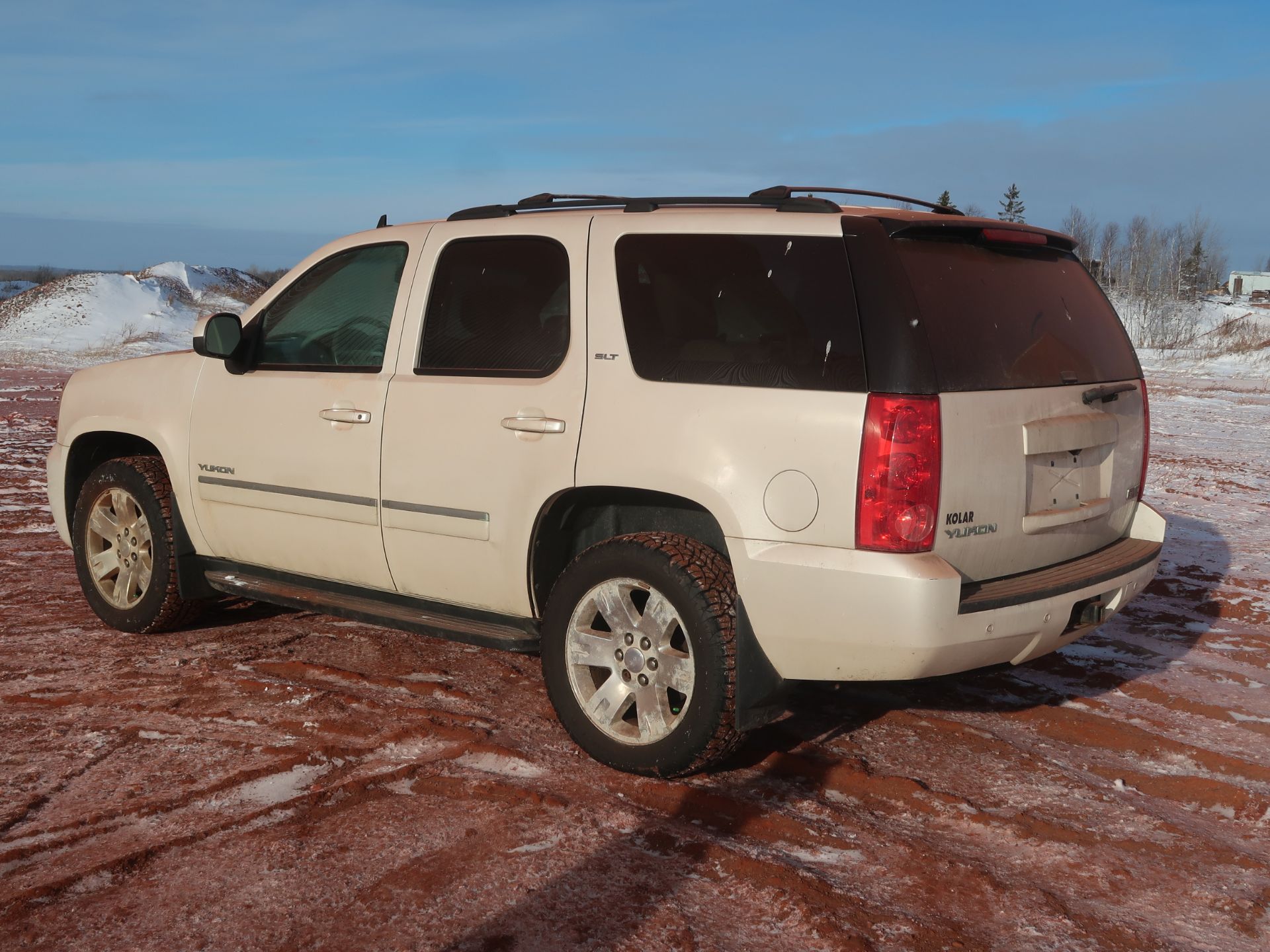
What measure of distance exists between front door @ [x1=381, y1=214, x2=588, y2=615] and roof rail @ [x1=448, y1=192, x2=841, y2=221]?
106 mm

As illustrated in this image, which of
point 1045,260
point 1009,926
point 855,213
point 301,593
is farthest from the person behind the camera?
point 301,593

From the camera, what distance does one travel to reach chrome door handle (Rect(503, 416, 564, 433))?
4266 mm

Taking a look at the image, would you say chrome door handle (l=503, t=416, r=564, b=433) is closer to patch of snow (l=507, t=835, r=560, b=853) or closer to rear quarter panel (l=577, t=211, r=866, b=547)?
rear quarter panel (l=577, t=211, r=866, b=547)

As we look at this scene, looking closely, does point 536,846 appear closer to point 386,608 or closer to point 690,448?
point 690,448

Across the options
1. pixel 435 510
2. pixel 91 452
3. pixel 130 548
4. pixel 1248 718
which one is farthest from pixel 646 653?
pixel 91 452

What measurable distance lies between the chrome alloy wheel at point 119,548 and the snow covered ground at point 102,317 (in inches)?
880

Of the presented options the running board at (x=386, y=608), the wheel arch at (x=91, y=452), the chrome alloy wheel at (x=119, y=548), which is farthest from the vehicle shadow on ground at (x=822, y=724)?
the wheel arch at (x=91, y=452)

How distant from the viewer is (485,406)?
4465 mm

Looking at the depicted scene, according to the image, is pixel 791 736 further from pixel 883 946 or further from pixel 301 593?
pixel 301 593

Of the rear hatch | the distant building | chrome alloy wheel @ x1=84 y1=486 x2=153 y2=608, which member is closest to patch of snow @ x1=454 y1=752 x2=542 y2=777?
the rear hatch

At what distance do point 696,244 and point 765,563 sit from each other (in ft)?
3.85

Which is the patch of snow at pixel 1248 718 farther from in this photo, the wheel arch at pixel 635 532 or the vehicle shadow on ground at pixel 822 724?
the wheel arch at pixel 635 532

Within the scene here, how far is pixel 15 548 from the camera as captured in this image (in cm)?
780

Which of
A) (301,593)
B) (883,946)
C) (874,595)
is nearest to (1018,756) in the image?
(874,595)
